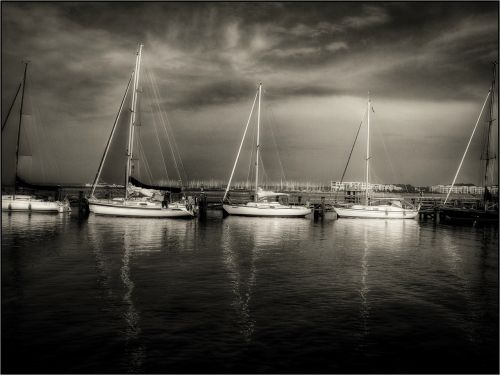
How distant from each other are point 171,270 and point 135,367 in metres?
9.59

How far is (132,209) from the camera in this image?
44.9 meters

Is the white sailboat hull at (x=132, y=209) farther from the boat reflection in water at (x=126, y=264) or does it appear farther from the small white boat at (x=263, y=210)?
the small white boat at (x=263, y=210)

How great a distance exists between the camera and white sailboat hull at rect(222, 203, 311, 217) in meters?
51.8

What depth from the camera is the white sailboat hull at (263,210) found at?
51.8 meters

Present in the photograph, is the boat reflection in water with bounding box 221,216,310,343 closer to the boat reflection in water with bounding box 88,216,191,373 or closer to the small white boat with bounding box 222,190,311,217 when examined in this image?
the boat reflection in water with bounding box 88,216,191,373

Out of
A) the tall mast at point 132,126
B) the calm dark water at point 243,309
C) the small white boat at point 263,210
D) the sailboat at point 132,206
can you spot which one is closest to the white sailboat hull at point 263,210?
the small white boat at point 263,210

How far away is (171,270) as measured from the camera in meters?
18.3

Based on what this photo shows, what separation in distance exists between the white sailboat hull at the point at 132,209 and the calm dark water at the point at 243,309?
1991 centimetres

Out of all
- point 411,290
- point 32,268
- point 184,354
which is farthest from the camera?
point 32,268

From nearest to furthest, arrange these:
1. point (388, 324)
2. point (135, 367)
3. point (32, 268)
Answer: point (135, 367)
point (388, 324)
point (32, 268)

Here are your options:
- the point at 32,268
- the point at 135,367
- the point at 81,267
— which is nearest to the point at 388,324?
the point at 135,367

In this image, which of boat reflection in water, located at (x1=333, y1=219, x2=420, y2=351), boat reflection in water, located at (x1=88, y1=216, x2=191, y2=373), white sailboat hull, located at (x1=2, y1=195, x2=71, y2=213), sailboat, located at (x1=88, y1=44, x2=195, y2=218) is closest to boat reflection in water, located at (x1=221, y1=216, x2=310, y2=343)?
boat reflection in water, located at (x1=88, y1=216, x2=191, y2=373)

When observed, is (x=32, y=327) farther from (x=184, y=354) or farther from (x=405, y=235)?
(x=405, y=235)

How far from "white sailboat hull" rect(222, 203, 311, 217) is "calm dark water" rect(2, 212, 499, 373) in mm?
26639
